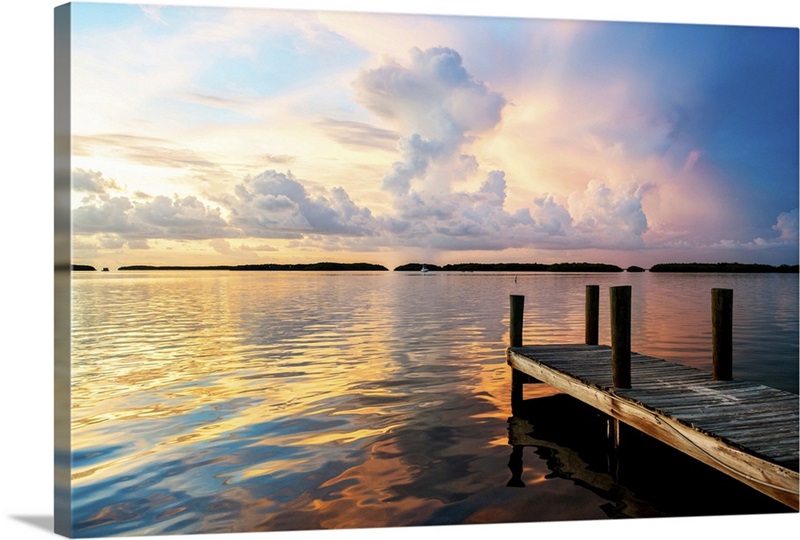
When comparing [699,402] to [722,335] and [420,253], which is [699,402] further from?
[420,253]

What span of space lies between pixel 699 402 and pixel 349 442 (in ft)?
14.1

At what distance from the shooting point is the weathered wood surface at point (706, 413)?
556 cm

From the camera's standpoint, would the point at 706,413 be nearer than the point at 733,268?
Yes

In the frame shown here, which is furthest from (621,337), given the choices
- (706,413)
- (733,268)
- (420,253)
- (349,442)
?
(733,268)

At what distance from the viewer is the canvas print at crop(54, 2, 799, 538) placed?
267 inches

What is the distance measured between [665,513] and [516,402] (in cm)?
438

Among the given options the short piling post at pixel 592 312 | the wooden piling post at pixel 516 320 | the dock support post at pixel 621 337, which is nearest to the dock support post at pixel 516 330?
the wooden piling post at pixel 516 320

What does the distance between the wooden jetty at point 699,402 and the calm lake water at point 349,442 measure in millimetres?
777

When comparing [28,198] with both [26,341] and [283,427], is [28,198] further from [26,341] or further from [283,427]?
[283,427]

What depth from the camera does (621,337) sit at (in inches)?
326

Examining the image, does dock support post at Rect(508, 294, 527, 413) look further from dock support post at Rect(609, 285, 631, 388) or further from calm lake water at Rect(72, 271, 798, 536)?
dock support post at Rect(609, 285, 631, 388)

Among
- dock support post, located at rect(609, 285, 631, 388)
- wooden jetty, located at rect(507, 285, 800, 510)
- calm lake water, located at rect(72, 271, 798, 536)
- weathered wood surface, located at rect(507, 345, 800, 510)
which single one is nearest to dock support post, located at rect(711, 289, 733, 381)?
wooden jetty, located at rect(507, 285, 800, 510)

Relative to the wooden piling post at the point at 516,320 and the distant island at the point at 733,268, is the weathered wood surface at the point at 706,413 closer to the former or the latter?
the wooden piling post at the point at 516,320

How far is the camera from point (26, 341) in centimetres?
642
